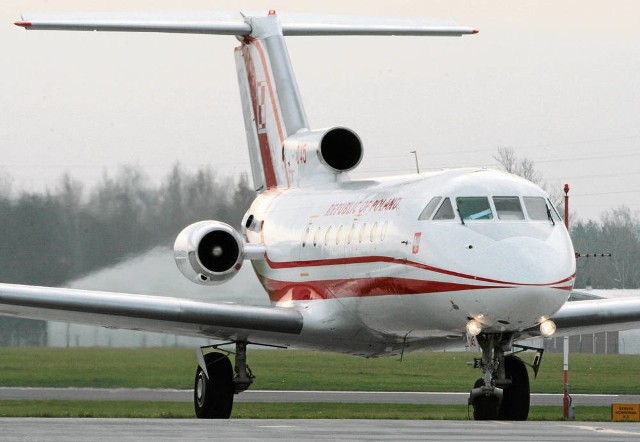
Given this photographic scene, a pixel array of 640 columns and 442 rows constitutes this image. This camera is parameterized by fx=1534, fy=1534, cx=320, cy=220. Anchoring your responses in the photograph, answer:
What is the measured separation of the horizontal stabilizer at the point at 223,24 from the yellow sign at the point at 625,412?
783 cm

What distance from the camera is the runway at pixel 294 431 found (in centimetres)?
1460

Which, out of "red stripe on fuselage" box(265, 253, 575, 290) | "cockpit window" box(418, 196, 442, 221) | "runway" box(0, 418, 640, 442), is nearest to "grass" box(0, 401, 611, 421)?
"red stripe on fuselage" box(265, 253, 575, 290)

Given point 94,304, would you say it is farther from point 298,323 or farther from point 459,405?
point 459,405

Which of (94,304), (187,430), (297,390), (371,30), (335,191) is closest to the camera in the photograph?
(187,430)

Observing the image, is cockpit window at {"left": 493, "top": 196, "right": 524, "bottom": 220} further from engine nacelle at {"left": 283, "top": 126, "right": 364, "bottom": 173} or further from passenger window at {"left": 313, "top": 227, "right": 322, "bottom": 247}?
engine nacelle at {"left": 283, "top": 126, "right": 364, "bottom": 173}

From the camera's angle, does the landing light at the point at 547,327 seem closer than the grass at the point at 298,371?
Yes

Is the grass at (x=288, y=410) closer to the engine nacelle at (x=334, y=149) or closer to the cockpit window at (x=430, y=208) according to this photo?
the engine nacelle at (x=334, y=149)

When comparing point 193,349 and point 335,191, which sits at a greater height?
point 335,191

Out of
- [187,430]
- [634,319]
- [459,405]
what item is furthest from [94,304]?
[459,405]

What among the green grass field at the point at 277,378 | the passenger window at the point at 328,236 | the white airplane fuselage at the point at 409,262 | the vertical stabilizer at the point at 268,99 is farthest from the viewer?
the green grass field at the point at 277,378

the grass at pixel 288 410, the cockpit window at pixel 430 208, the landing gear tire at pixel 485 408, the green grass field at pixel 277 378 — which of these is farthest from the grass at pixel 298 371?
the cockpit window at pixel 430 208

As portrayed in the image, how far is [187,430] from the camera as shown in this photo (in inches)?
628

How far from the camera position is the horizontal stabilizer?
27.0 meters

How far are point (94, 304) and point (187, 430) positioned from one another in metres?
6.76
